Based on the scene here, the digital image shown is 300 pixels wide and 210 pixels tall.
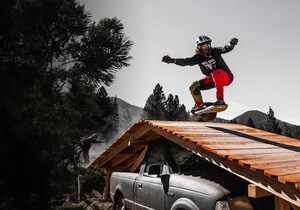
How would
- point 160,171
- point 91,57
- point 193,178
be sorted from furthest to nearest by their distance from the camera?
point 91,57 → point 160,171 → point 193,178

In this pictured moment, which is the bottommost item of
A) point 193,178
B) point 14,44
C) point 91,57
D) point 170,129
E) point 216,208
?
point 216,208

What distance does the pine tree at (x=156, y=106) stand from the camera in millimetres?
48156

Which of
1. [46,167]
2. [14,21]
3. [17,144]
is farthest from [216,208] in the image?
[14,21]

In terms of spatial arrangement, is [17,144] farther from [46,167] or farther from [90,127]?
[90,127]

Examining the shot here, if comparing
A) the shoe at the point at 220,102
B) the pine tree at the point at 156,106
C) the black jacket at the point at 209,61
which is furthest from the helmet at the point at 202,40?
the pine tree at the point at 156,106

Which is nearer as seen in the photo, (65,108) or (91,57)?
(65,108)

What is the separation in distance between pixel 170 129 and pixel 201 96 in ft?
7.53

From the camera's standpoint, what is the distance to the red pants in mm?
6770

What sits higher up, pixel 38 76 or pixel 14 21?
pixel 14 21

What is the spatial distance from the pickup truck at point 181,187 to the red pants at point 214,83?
5.95 feet

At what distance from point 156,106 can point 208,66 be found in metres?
42.7

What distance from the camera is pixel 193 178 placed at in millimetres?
4480

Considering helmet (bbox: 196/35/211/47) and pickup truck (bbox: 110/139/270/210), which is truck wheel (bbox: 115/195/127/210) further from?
helmet (bbox: 196/35/211/47)

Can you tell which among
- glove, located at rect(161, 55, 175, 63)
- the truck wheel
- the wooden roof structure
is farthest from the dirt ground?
glove, located at rect(161, 55, 175, 63)
